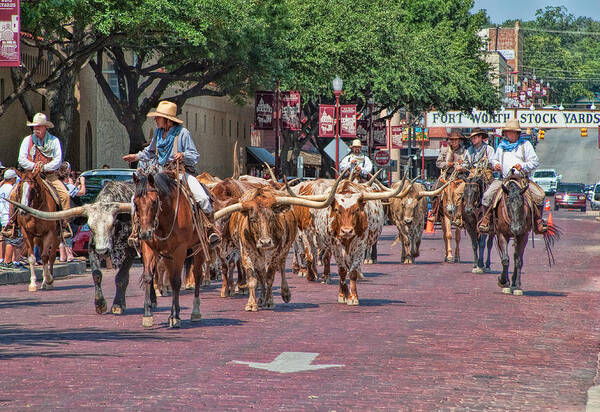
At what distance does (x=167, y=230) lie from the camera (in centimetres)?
1389

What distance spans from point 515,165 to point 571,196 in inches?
2218

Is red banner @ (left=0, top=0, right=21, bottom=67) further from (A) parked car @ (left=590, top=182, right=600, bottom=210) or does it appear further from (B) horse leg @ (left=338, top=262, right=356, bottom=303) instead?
(A) parked car @ (left=590, top=182, right=600, bottom=210)

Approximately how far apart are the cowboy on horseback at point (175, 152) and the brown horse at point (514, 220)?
5.77 metres

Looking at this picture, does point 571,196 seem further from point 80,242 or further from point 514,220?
point 514,220

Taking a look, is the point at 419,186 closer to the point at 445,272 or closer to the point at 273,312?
the point at 445,272

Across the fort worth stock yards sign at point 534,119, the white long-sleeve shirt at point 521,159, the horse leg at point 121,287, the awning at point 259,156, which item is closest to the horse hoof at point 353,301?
the horse leg at point 121,287

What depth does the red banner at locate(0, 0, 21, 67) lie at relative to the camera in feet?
76.8

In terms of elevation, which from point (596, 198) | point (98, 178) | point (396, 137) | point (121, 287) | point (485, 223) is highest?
point (396, 137)

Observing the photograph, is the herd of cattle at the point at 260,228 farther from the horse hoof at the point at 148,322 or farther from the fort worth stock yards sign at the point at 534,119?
the fort worth stock yards sign at the point at 534,119

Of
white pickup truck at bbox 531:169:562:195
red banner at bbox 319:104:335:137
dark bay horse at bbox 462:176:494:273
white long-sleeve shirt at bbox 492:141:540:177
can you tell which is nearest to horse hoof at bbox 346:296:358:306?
white long-sleeve shirt at bbox 492:141:540:177

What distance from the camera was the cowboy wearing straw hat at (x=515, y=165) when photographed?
62.2 ft

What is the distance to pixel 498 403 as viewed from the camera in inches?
358

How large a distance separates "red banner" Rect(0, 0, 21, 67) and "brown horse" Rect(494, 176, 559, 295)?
10.0 meters

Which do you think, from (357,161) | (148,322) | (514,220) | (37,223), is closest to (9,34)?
(37,223)
